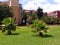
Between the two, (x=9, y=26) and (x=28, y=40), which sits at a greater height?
(x=9, y=26)

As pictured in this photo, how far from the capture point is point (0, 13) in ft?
224

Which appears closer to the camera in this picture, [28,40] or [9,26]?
[28,40]

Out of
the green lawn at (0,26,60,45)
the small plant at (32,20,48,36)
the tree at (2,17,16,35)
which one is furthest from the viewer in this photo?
the tree at (2,17,16,35)

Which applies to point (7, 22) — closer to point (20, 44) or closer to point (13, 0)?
point (20, 44)

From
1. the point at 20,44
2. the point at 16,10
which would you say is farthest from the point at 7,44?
the point at 16,10

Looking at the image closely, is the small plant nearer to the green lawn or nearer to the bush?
the green lawn

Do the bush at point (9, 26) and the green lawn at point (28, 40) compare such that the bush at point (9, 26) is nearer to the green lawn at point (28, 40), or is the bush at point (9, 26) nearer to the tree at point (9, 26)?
the tree at point (9, 26)

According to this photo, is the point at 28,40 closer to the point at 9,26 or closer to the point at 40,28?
the point at 40,28

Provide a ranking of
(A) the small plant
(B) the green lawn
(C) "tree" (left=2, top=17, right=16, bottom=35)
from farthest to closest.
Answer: (C) "tree" (left=2, top=17, right=16, bottom=35) → (A) the small plant → (B) the green lawn

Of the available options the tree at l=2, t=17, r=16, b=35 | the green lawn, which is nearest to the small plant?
the green lawn

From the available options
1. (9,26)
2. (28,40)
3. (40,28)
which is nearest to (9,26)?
(9,26)

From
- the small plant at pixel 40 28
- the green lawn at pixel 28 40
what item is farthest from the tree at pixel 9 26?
the green lawn at pixel 28 40

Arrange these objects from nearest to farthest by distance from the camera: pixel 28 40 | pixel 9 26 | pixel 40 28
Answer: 1. pixel 28 40
2. pixel 40 28
3. pixel 9 26

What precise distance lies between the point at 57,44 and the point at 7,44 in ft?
17.3
